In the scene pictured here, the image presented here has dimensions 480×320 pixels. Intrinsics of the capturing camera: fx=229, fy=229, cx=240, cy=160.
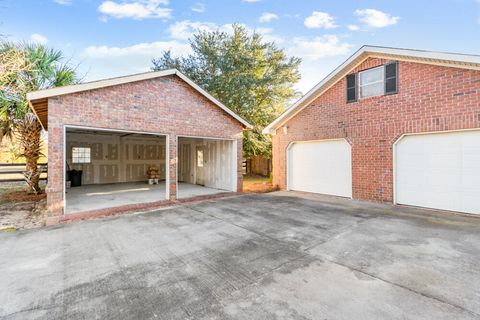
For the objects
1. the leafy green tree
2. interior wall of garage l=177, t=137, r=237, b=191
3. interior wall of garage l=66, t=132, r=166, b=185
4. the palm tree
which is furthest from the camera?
the leafy green tree

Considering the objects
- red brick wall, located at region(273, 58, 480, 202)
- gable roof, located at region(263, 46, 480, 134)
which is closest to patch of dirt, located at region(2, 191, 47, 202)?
gable roof, located at region(263, 46, 480, 134)

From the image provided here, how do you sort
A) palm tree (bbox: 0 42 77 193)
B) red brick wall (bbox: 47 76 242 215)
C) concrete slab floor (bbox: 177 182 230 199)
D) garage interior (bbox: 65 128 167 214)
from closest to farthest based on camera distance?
red brick wall (bbox: 47 76 242 215)
palm tree (bbox: 0 42 77 193)
concrete slab floor (bbox: 177 182 230 199)
garage interior (bbox: 65 128 167 214)

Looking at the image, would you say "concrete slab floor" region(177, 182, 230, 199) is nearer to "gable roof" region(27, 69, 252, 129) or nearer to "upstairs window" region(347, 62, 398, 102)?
"gable roof" region(27, 69, 252, 129)

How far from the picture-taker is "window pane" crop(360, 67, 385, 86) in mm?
8156

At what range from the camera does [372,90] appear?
27.4ft

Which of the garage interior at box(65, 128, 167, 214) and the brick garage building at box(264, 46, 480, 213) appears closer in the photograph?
the brick garage building at box(264, 46, 480, 213)

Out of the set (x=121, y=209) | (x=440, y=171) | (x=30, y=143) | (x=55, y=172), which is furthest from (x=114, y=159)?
(x=440, y=171)

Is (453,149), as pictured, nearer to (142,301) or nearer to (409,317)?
(409,317)

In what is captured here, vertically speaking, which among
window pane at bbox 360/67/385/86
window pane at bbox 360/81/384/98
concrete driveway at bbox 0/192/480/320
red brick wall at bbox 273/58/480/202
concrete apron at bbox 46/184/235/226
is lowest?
concrete driveway at bbox 0/192/480/320

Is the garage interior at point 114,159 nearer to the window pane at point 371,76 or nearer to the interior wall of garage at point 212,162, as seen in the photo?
the interior wall of garage at point 212,162

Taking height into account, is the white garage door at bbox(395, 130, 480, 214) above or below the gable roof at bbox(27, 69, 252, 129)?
below

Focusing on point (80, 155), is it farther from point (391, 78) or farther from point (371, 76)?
point (391, 78)

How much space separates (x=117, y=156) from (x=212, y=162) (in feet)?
21.0

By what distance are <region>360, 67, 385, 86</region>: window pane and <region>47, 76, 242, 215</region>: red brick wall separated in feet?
17.4
